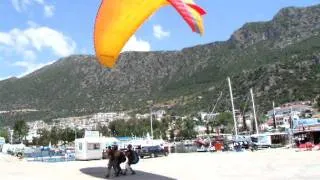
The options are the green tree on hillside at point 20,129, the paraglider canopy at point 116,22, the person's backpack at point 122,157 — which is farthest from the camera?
the green tree on hillside at point 20,129

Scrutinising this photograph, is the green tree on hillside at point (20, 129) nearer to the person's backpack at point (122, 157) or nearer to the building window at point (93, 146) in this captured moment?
the building window at point (93, 146)

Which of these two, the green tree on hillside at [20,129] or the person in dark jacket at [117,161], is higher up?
the green tree on hillside at [20,129]

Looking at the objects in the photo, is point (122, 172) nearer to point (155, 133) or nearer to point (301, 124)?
point (301, 124)

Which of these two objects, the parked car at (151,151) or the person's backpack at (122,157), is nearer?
the person's backpack at (122,157)

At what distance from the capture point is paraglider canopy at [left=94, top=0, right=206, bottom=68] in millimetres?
13359

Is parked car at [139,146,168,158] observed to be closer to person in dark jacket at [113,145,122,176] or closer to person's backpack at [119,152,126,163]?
person's backpack at [119,152,126,163]

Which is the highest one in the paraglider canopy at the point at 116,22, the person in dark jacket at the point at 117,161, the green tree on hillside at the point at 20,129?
the green tree on hillside at the point at 20,129

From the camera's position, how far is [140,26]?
13766mm

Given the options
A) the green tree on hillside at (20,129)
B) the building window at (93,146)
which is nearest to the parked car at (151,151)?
the building window at (93,146)

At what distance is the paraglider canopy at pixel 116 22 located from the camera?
43.8ft

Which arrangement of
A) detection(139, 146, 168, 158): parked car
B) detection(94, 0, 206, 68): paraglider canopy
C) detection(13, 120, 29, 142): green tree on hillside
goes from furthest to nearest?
detection(13, 120, 29, 142): green tree on hillside → detection(139, 146, 168, 158): parked car → detection(94, 0, 206, 68): paraglider canopy

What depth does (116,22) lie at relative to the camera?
13.6 m

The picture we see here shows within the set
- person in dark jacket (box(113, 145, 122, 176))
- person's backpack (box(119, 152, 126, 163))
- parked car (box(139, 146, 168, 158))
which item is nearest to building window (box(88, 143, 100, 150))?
parked car (box(139, 146, 168, 158))

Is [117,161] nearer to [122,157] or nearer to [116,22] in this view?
[122,157]
